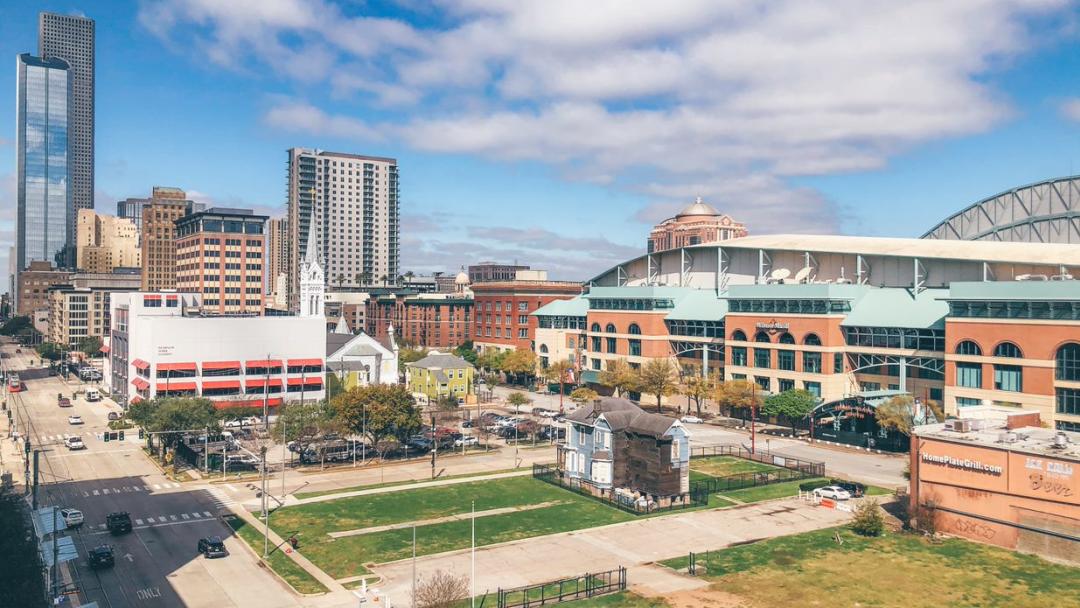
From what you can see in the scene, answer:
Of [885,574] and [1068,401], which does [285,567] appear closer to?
[885,574]

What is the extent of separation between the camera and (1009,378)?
86438 millimetres

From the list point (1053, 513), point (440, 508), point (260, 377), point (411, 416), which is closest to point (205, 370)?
point (260, 377)

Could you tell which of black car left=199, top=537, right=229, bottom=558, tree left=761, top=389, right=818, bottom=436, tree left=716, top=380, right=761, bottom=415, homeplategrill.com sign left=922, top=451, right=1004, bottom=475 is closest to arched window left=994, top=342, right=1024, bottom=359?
tree left=761, top=389, right=818, bottom=436

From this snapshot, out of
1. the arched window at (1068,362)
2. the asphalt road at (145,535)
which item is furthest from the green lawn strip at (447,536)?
the arched window at (1068,362)

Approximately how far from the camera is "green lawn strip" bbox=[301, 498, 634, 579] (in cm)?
5393

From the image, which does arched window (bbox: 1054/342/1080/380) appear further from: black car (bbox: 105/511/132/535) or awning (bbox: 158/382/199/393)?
awning (bbox: 158/382/199/393)

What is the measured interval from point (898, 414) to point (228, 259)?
158 metres

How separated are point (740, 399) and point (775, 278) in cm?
2248

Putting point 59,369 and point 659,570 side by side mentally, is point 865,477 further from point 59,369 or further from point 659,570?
point 59,369

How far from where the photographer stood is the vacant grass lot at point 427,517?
55469mm

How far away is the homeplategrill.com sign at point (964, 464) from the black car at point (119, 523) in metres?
59.8

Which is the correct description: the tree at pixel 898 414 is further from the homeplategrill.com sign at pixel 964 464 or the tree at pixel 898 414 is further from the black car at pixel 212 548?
the black car at pixel 212 548

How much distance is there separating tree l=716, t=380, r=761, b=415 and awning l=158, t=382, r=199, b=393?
7357cm

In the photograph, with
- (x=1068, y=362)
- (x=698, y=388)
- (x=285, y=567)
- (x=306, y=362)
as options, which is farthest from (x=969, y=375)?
(x=306, y=362)
